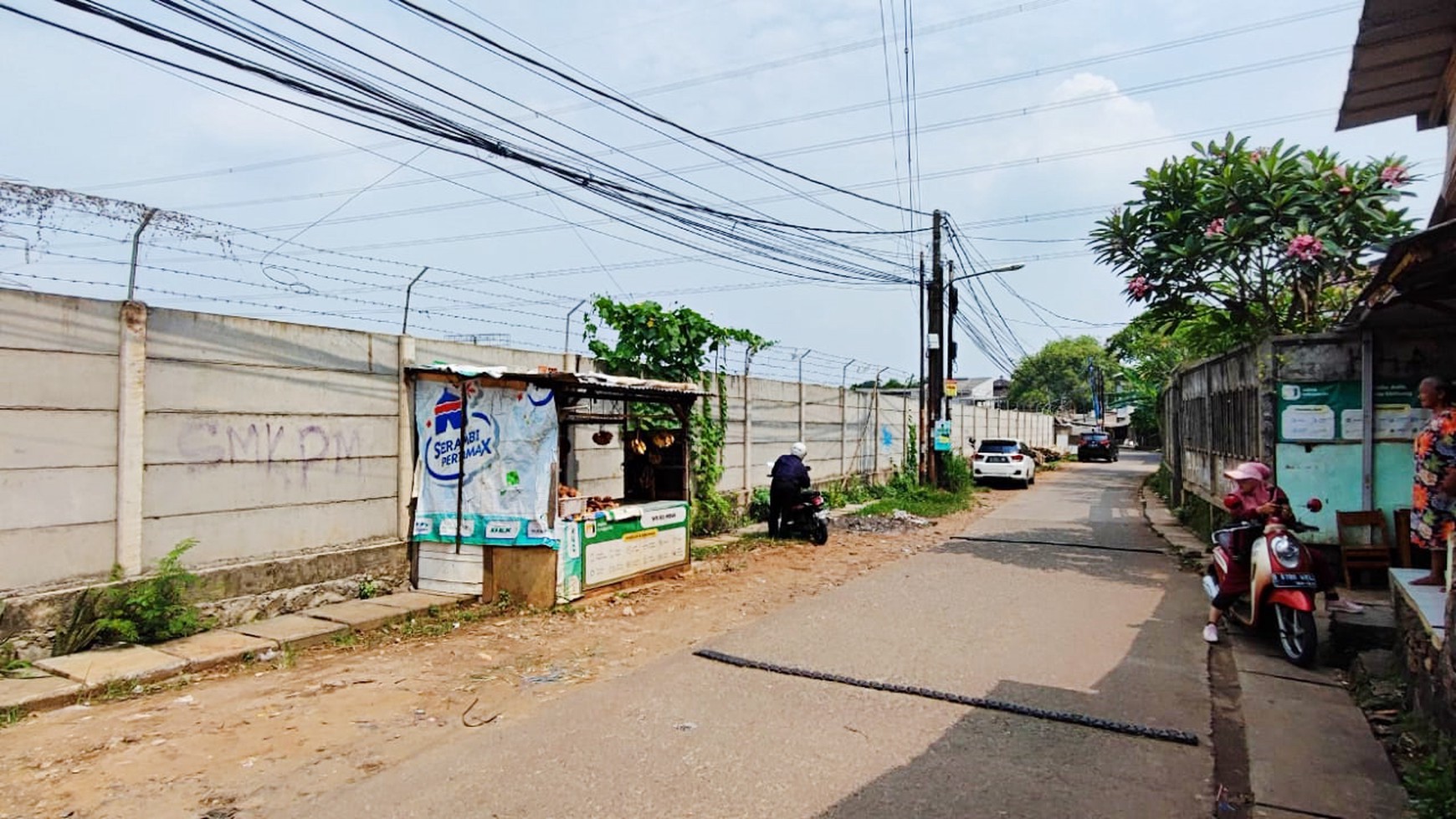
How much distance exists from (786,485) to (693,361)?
91.7 inches

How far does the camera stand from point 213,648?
571 cm

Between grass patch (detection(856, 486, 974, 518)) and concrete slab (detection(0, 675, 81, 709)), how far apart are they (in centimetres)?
1201

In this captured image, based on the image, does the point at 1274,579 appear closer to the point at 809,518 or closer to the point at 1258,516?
the point at 1258,516

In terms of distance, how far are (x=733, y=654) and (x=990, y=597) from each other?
10.5 ft

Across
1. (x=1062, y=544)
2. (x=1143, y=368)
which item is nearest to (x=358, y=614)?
(x=1062, y=544)

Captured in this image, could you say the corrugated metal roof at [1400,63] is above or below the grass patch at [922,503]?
above

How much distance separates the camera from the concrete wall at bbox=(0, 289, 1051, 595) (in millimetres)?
5355

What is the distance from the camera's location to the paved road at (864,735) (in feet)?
11.9

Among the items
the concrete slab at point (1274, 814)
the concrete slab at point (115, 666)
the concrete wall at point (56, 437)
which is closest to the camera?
the concrete slab at point (1274, 814)

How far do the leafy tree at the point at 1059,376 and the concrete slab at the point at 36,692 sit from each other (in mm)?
64471

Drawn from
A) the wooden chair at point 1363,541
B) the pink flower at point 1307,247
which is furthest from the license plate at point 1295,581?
the pink flower at point 1307,247

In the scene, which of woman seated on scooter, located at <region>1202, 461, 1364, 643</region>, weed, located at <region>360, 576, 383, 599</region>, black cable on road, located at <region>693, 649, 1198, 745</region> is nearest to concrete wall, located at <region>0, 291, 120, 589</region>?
weed, located at <region>360, 576, 383, 599</region>

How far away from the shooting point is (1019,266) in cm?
2105

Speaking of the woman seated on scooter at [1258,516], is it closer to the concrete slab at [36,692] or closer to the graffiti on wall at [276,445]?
the graffiti on wall at [276,445]
